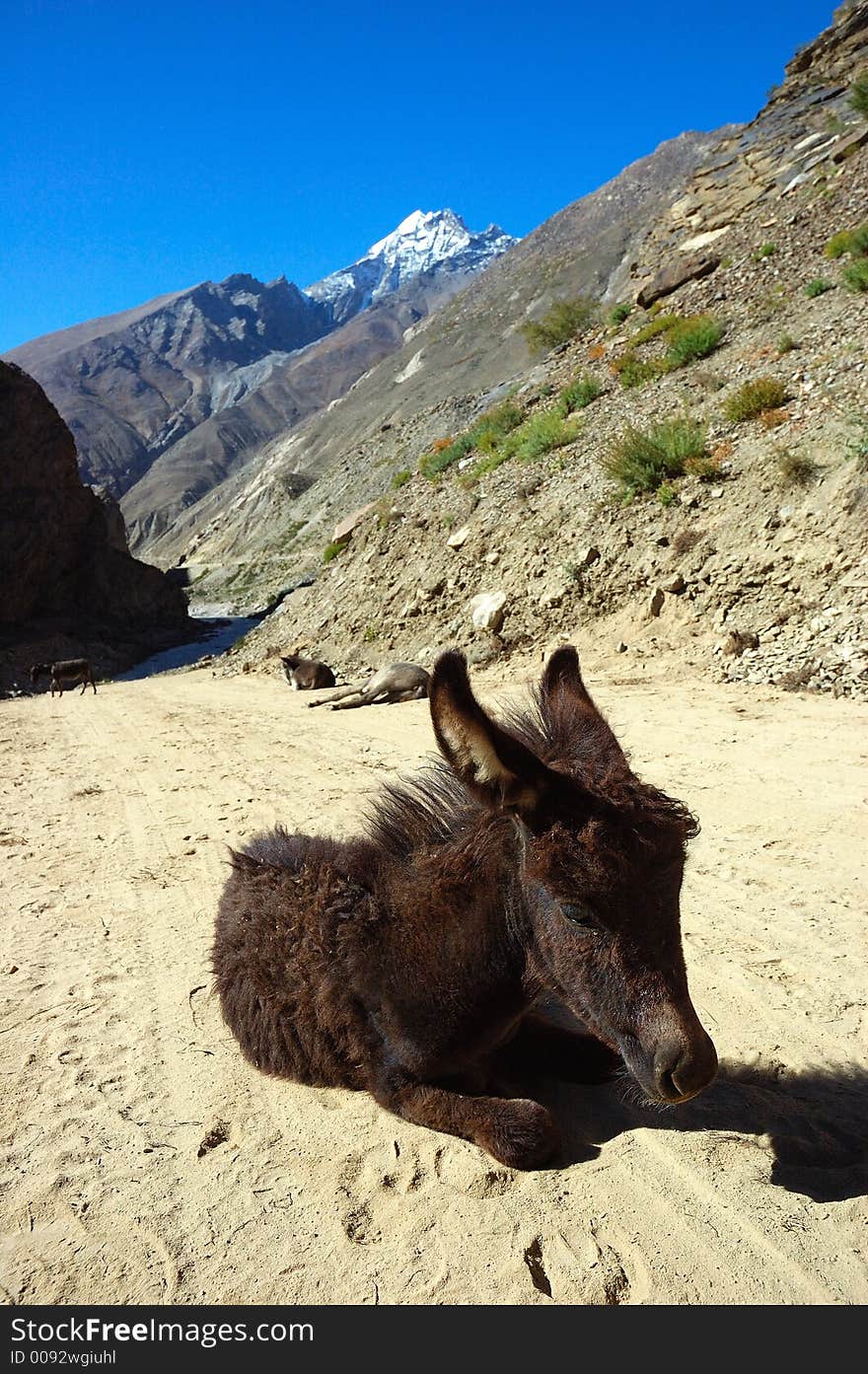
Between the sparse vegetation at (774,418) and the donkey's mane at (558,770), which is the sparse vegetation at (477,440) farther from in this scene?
the donkey's mane at (558,770)

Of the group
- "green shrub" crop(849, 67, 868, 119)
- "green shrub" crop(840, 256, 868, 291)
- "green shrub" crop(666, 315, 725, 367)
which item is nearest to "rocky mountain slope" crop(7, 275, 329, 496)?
"green shrub" crop(849, 67, 868, 119)

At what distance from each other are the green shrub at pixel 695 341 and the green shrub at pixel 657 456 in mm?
3612

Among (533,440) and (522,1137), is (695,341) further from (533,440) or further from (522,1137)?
(522,1137)

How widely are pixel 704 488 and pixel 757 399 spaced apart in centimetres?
228

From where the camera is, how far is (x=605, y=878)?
241 centimetres

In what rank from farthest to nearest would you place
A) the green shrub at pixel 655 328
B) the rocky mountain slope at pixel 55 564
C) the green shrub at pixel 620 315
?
the rocky mountain slope at pixel 55 564 → the green shrub at pixel 620 315 → the green shrub at pixel 655 328

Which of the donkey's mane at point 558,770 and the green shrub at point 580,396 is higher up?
the green shrub at point 580,396

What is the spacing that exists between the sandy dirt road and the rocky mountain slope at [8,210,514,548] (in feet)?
334

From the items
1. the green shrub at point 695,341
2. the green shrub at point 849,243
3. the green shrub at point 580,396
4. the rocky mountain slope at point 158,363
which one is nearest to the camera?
the green shrub at point 849,243

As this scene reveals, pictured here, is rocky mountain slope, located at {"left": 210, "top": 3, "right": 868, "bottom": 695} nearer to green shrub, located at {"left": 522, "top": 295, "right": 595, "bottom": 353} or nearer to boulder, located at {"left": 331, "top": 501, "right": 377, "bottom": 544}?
boulder, located at {"left": 331, "top": 501, "right": 377, "bottom": 544}

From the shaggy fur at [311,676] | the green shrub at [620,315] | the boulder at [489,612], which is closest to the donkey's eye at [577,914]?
the boulder at [489,612]

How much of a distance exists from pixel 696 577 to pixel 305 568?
29668mm

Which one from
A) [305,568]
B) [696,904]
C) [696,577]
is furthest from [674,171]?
[696,904]

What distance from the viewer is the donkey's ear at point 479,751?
2.33 meters
